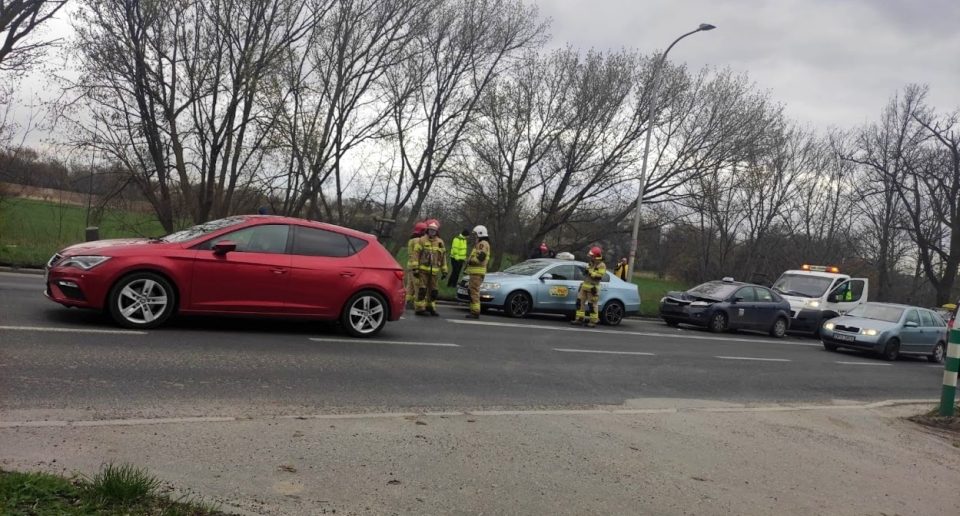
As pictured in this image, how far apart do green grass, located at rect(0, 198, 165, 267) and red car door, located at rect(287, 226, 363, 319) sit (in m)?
10.3

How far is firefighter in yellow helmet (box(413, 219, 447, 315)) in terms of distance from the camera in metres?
14.0

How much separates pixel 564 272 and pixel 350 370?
10.3 meters

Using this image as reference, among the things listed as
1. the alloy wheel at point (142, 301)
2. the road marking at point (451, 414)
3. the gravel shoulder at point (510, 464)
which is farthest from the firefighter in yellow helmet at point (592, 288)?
the alloy wheel at point (142, 301)

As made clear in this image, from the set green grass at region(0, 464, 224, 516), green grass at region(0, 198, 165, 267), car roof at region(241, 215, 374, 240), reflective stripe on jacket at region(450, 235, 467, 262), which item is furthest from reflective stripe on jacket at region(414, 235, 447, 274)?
green grass at region(0, 464, 224, 516)

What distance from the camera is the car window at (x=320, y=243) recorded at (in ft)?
31.9

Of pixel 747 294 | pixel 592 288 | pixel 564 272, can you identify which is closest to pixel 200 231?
pixel 592 288

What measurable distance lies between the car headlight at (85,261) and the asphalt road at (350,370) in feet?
2.40

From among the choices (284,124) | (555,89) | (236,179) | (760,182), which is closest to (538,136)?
(555,89)

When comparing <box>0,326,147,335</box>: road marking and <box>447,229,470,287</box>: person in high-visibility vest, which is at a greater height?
<box>447,229,470,287</box>: person in high-visibility vest

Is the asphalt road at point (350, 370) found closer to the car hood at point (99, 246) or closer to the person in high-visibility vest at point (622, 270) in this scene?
the car hood at point (99, 246)

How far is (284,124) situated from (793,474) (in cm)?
2265

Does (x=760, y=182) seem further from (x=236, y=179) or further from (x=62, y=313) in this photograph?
(x=62, y=313)

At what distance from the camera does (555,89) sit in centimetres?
2873

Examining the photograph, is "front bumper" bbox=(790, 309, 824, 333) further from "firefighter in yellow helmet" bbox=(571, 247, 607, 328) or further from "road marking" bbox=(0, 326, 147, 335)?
"road marking" bbox=(0, 326, 147, 335)
